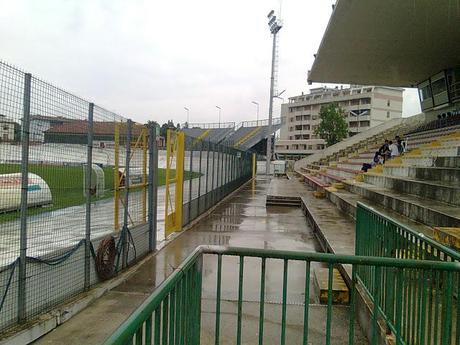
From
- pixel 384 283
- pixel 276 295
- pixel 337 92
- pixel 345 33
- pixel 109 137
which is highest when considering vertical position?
pixel 337 92

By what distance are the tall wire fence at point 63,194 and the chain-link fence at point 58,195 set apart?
0.01 metres

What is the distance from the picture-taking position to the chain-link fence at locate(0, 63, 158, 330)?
4.11 metres

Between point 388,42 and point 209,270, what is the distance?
17.9m

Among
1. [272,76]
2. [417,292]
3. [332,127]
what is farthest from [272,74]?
[417,292]

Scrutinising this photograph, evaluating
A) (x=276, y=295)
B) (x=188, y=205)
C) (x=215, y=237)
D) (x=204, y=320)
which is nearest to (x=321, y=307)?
(x=276, y=295)

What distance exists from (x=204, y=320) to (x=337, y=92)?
343ft

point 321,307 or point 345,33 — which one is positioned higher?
point 345,33

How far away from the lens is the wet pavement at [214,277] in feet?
14.8

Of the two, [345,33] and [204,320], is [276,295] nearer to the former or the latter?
[204,320]

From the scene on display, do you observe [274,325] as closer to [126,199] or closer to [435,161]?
[126,199]

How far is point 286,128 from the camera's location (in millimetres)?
115500

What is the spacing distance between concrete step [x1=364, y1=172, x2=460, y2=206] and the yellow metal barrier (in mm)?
5586

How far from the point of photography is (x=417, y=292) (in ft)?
9.59

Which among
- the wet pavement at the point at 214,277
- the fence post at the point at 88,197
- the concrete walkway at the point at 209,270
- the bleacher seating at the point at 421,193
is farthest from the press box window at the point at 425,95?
the fence post at the point at 88,197
